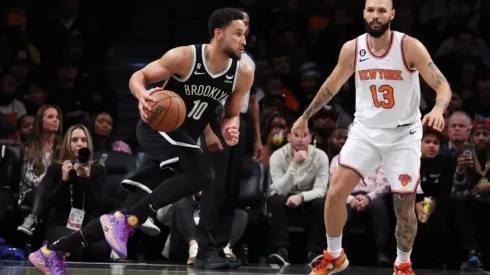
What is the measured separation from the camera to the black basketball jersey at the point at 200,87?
7.01m

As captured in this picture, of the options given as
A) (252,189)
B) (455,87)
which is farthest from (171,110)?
(455,87)

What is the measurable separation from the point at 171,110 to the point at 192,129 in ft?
2.14

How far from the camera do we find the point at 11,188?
902 centimetres

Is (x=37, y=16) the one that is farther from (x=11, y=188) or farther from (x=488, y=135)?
(x=488, y=135)

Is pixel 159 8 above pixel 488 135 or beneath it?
above

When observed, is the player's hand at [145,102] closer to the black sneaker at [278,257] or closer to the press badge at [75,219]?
the press badge at [75,219]

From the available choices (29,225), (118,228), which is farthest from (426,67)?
(29,225)

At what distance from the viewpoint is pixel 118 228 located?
647 cm

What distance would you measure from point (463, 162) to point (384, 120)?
2.28 metres

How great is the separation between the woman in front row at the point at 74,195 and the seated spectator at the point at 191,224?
58cm

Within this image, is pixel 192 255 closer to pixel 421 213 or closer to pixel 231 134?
pixel 231 134

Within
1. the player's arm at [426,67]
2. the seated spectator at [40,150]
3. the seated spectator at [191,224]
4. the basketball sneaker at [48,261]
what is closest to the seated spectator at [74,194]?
the seated spectator at [40,150]

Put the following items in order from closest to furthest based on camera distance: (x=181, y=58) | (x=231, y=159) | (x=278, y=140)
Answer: (x=181, y=58), (x=231, y=159), (x=278, y=140)

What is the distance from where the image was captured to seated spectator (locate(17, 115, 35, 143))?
32.0ft
